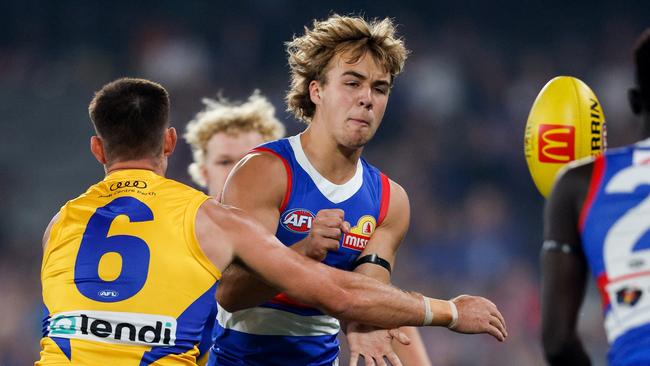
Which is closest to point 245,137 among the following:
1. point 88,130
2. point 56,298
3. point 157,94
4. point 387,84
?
point 387,84

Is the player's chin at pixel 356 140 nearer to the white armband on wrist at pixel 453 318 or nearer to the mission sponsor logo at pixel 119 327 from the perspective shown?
the white armband on wrist at pixel 453 318

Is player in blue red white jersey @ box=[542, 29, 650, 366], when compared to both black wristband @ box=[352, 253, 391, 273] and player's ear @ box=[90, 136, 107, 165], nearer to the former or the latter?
black wristband @ box=[352, 253, 391, 273]

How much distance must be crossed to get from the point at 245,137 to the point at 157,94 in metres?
2.98

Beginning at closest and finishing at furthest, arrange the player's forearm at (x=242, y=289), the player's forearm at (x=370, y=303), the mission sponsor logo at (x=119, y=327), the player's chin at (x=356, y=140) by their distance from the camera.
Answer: the mission sponsor logo at (x=119, y=327), the player's forearm at (x=370, y=303), the player's forearm at (x=242, y=289), the player's chin at (x=356, y=140)

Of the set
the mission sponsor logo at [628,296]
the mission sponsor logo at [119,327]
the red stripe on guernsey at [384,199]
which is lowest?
the mission sponsor logo at [628,296]

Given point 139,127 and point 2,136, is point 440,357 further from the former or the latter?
point 139,127

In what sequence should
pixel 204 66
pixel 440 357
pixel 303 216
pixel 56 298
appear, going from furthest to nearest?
pixel 204 66
pixel 440 357
pixel 303 216
pixel 56 298

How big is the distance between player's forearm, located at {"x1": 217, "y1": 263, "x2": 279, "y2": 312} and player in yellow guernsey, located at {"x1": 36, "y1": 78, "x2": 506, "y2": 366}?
52 centimetres

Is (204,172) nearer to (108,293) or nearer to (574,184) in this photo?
(108,293)

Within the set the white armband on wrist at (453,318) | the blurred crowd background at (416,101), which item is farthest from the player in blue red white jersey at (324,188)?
the blurred crowd background at (416,101)

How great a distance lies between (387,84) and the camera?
16.6ft

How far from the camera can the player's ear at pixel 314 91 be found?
5.11 m

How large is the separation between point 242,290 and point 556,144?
161 centimetres

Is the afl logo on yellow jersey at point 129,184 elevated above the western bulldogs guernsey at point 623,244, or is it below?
above
